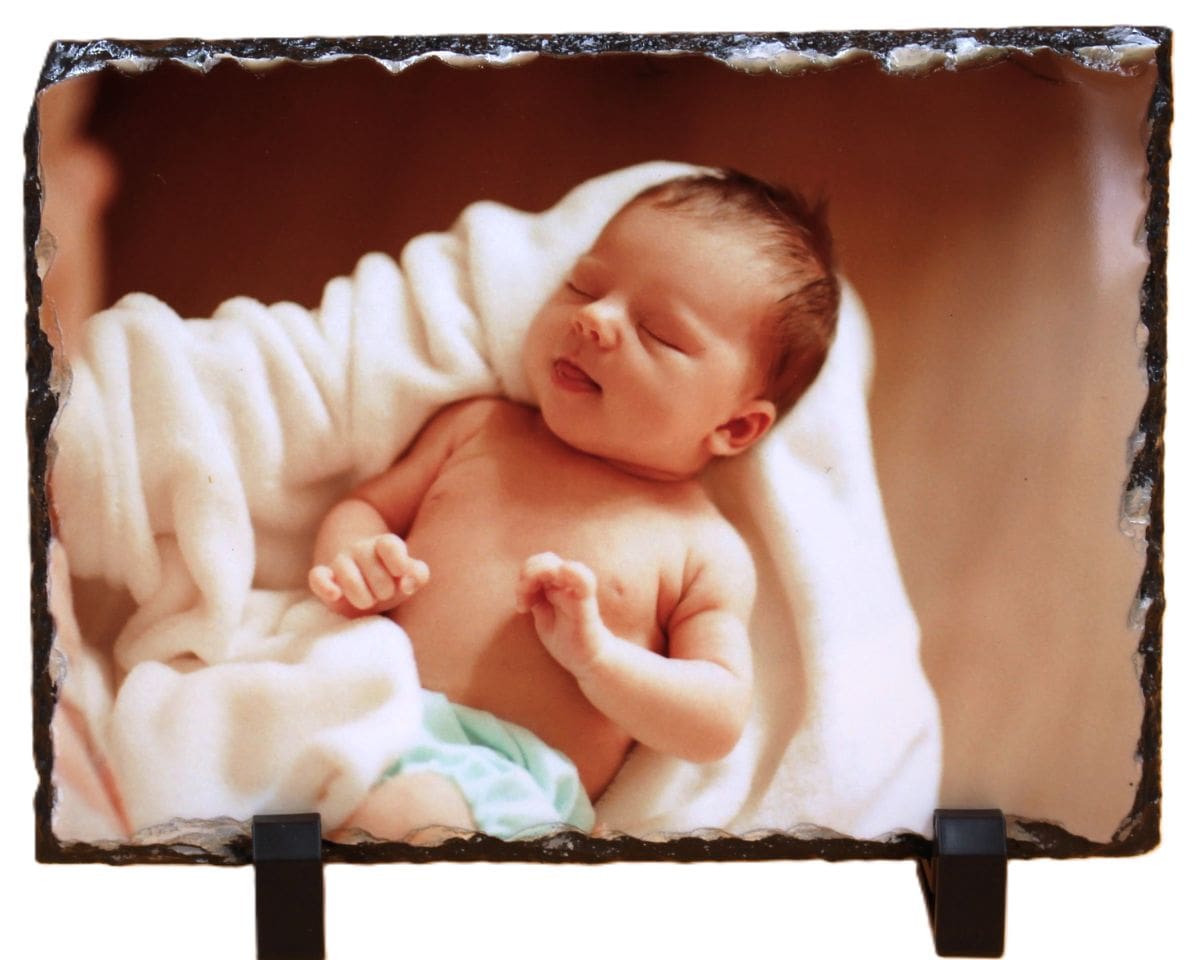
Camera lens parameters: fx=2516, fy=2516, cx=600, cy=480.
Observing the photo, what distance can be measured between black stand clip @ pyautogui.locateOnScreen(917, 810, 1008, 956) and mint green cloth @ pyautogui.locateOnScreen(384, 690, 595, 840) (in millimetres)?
309

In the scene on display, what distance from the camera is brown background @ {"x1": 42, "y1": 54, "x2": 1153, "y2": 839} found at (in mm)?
2148

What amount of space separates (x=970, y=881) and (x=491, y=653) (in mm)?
462

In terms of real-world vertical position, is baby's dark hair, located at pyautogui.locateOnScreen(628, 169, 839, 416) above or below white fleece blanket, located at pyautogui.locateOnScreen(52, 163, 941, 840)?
above

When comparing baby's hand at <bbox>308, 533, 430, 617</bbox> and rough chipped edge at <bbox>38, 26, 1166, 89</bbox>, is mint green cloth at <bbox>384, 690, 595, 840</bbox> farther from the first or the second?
rough chipped edge at <bbox>38, 26, 1166, 89</bbox>

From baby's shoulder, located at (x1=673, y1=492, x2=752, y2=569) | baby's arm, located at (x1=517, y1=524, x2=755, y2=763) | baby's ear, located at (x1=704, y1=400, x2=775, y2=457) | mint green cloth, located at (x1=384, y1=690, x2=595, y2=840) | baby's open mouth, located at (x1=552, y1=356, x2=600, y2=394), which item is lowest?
mint green cloth, located at (x1=384, y1=690, x2=595, y2=840)

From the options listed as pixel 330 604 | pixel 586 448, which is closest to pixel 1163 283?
pixel 586 448

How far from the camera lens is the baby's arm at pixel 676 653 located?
2.14m

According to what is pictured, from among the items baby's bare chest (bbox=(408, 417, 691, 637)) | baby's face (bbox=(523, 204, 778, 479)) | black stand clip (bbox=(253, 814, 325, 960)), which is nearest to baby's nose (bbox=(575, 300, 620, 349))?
baby's face (bbox=(523, 204, 778, 479))

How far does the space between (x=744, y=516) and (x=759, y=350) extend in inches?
5.8

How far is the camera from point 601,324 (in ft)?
7.00

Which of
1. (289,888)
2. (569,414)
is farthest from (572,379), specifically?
(289,888)

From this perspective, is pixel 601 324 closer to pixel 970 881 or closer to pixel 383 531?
pixel 383 531

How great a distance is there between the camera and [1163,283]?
216 centimetres

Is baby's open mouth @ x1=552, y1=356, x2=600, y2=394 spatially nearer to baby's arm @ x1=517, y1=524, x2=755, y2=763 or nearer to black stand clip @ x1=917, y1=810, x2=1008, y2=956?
baby's arm @ x1=517, y1=524, x2=755, y2=763
